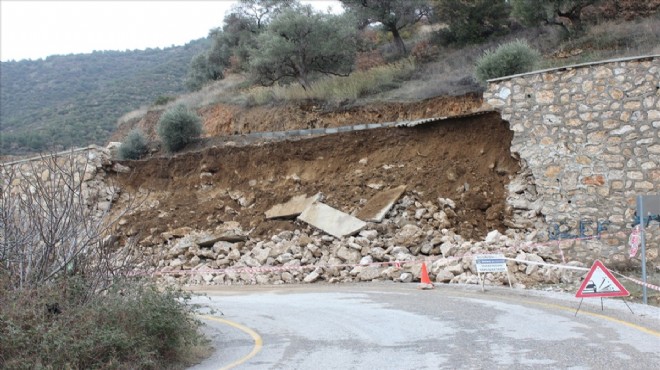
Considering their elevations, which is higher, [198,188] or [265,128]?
[265,128]

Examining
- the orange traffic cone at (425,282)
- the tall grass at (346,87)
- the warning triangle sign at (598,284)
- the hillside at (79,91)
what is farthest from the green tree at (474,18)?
the hillside at (79,91)

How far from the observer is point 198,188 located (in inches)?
968

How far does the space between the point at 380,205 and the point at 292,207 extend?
3.01 meters

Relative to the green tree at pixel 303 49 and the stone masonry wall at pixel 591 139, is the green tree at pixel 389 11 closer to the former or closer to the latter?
the green tree at pixel 303 49

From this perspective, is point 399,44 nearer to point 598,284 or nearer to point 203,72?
point 203,72

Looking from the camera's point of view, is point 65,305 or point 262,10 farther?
point 262,10

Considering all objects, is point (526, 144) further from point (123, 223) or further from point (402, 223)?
point (123, 223)

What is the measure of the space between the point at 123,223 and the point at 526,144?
1370cm

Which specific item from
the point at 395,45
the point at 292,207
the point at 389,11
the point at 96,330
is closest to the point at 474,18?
the point at 389,11

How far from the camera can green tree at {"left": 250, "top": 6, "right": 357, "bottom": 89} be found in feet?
98.3

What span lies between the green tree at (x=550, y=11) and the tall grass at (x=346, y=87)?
4.93 metres

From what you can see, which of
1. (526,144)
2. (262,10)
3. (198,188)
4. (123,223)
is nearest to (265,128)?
(198,188)

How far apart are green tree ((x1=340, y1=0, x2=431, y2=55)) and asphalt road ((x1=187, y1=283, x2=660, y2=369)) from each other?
71.1 ft

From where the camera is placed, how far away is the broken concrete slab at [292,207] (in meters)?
21.7
